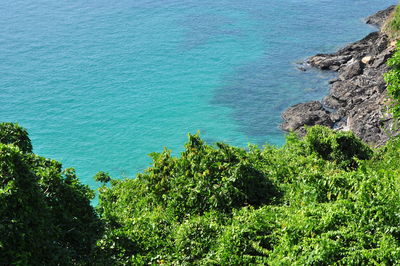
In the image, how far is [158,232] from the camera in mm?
18344

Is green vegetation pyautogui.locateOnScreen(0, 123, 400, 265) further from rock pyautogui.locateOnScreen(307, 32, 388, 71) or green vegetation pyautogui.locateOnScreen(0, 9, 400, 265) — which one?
rock pyautogui.locateOnScreen(307, 32, 388, 71)

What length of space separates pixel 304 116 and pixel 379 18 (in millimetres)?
33656

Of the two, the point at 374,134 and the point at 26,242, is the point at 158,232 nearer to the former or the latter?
the point at 26,242

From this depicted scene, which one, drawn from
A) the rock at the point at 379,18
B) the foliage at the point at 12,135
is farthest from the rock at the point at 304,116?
the rock at the point at 379,18

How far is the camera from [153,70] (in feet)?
185

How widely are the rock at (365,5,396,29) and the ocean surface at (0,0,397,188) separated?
5.03 feet

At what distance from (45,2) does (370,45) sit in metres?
52.1

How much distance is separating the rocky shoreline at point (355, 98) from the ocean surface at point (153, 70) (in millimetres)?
1897

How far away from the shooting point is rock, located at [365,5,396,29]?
67581 mm

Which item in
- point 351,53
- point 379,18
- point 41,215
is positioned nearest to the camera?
point 41,215

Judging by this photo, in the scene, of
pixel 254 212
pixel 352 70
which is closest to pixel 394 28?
pixel 352 70

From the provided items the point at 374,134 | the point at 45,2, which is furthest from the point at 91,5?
the point at 374,134

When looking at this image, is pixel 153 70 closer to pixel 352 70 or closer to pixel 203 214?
pixel 352 70

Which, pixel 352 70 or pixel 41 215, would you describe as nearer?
pixel 41 215
